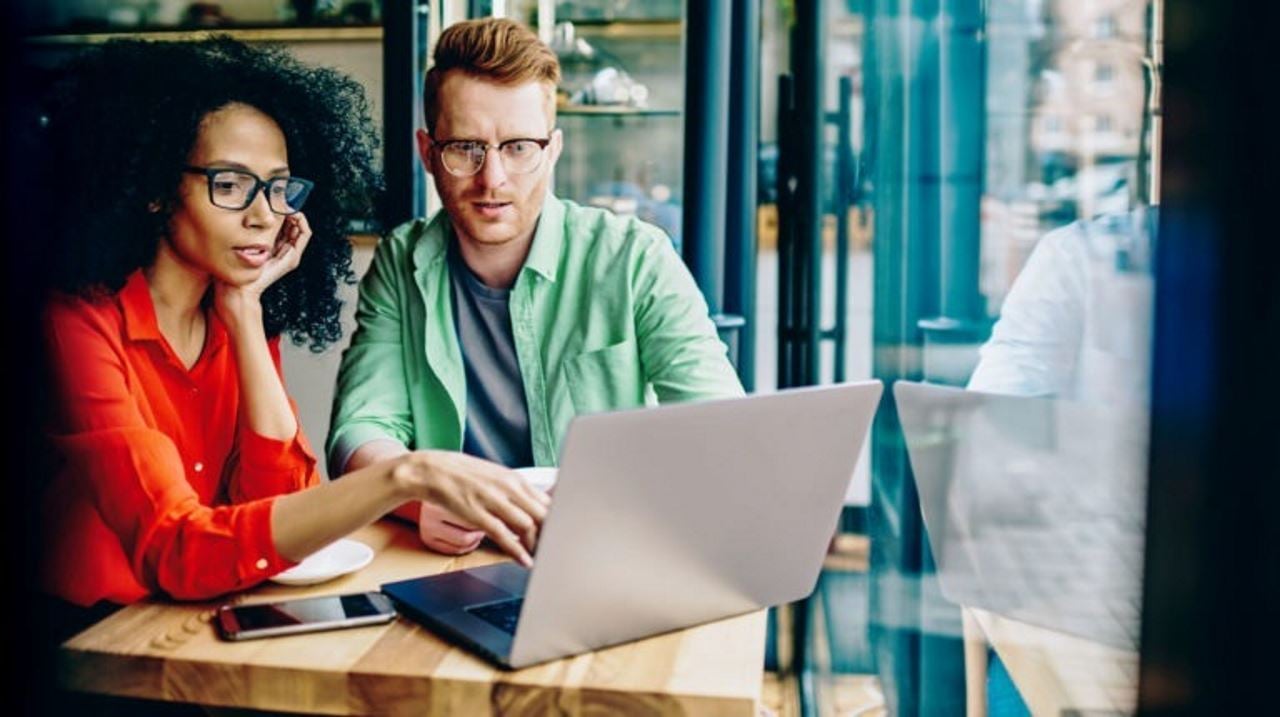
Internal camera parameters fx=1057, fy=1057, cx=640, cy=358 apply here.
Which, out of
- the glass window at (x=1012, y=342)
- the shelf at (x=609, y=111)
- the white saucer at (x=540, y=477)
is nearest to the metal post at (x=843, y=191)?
the glass window at (x=1012, y=342)

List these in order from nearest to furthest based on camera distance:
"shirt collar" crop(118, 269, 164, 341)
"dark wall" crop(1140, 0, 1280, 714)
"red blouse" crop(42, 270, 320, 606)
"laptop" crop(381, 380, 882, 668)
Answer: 1. "dark wall" crop(1140, 0, 1280, 714)
2. "laptop" crop(381, 380, 882, 668)
3. "red blouse" crop(42, 270, 320, 606)
4. "shirt collar" crop(118, 269, 164, 341)

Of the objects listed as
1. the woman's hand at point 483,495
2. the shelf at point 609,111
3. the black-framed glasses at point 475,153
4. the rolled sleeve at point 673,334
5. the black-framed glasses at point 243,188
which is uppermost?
the shelf at point 609,111

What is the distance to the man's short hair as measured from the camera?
1822mm

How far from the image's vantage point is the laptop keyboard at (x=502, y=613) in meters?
1.01

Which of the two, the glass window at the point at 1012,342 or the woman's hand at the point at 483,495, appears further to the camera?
the woman's hand at the point at 483,495

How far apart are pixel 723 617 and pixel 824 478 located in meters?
0.17

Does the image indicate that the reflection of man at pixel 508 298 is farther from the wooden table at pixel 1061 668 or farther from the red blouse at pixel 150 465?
the wooden table at pixel 1061 668

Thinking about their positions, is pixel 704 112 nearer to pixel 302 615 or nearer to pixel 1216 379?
pixel 302 615

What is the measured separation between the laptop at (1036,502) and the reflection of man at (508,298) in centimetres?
58

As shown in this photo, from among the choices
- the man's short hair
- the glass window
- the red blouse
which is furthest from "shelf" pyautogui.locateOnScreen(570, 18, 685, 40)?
the red blouse

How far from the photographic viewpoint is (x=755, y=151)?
9.15ft

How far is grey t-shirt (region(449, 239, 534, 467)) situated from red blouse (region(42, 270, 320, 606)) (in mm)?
463

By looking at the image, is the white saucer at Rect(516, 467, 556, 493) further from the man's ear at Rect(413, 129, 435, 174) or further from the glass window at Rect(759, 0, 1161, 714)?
the man's ear at Rect(413, 129, 435, 174)

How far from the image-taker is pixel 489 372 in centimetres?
192
